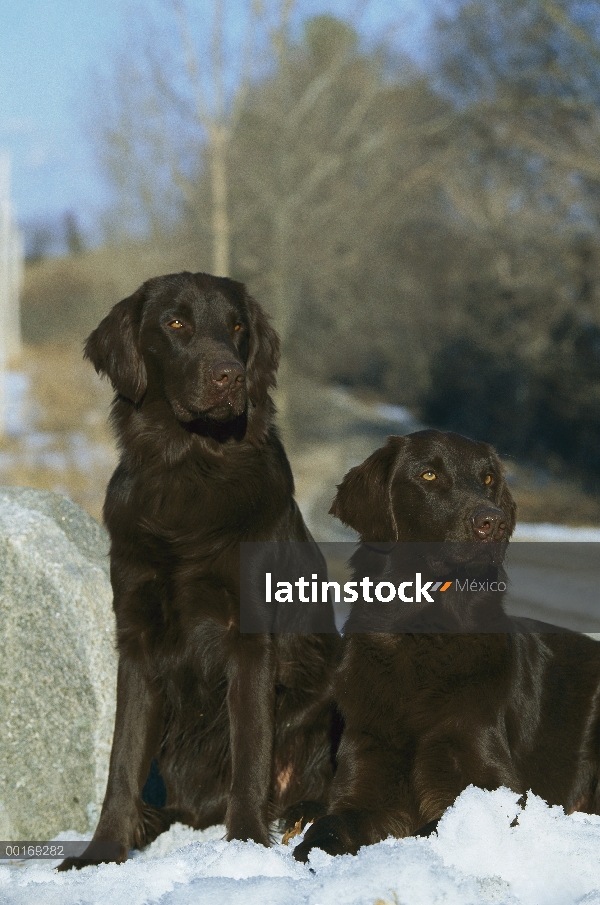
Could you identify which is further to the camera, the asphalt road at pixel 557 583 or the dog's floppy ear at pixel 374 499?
the asphalt road at pixel 557 583

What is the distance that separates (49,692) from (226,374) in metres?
1.62

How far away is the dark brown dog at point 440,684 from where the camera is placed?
143 inches

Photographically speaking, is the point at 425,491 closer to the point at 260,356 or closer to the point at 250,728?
the point at 260,356

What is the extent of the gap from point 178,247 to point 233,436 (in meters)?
22.3

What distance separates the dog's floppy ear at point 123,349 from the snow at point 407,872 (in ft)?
5.97

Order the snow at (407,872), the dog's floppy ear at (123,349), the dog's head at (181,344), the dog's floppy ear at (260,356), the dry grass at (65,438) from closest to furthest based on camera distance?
1. the snow at (407,872)
2. the dog's head at (181,344)
3. the dog's floppy ear at (123,349)
4. the dog's floppy ear at (260,356)
5. the dry grass at (65,438)

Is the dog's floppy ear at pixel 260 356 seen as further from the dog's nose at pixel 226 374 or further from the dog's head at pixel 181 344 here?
the dog's nose at pixel 226 374

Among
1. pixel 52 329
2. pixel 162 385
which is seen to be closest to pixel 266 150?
pixel 162 385

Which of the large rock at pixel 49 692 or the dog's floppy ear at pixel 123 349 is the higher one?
the dog's floppy ear at pixel 123 349

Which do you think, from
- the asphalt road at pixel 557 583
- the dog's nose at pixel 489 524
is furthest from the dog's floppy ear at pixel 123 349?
the asphalt road at pixel 557 583

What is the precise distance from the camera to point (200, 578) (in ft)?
12.8

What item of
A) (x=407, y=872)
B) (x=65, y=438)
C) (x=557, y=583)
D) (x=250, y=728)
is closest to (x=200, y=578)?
(x=250, y=728)

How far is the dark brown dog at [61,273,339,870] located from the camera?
3908 mm

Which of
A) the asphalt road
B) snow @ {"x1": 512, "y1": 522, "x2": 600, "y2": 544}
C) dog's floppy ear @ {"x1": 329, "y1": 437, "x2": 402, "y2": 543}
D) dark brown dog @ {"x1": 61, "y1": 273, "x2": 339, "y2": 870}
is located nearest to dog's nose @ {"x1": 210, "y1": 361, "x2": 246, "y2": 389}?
dark brown dog @ {"x1": 61, "y1": 273, "x2": 339, "y2": 870}
